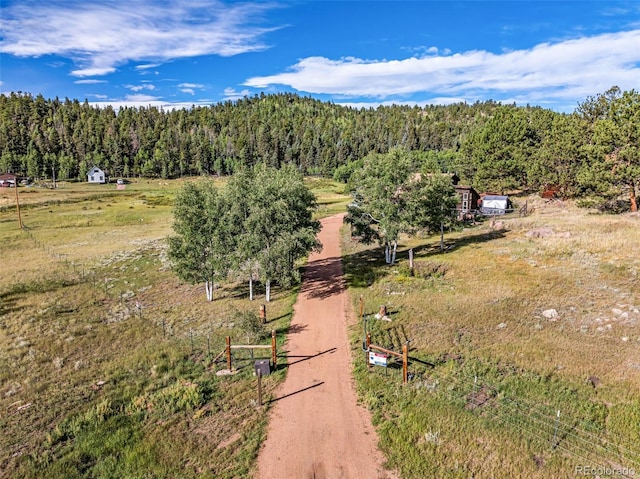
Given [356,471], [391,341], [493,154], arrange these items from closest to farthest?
[356,471], [391,341], [493,154]

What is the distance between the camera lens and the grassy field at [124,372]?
634 inches

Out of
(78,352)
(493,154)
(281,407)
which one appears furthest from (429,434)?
(493,154)

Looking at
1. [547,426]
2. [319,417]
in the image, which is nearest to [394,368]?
[319,417]

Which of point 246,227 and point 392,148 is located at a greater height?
point 392,148

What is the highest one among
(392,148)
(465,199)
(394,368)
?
(392,148)

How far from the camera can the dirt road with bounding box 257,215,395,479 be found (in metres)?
15.3

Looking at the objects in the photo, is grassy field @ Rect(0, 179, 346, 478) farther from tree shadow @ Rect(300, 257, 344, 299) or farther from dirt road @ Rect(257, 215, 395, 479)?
tree shadow @ Rect(300, 257, 344, 299)

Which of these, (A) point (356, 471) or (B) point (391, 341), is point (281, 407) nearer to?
(A) point (356, 471)

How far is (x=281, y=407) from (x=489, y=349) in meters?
12.1

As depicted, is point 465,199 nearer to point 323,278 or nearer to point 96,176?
point 323,278

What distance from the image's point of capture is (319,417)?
18.1 meters

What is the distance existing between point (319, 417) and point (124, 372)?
40.3 feet

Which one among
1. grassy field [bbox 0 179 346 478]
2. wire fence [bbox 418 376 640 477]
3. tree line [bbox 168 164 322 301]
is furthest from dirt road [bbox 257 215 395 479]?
tree line [bbox 168 164 322 301]

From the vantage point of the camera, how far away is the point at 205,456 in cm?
1590
